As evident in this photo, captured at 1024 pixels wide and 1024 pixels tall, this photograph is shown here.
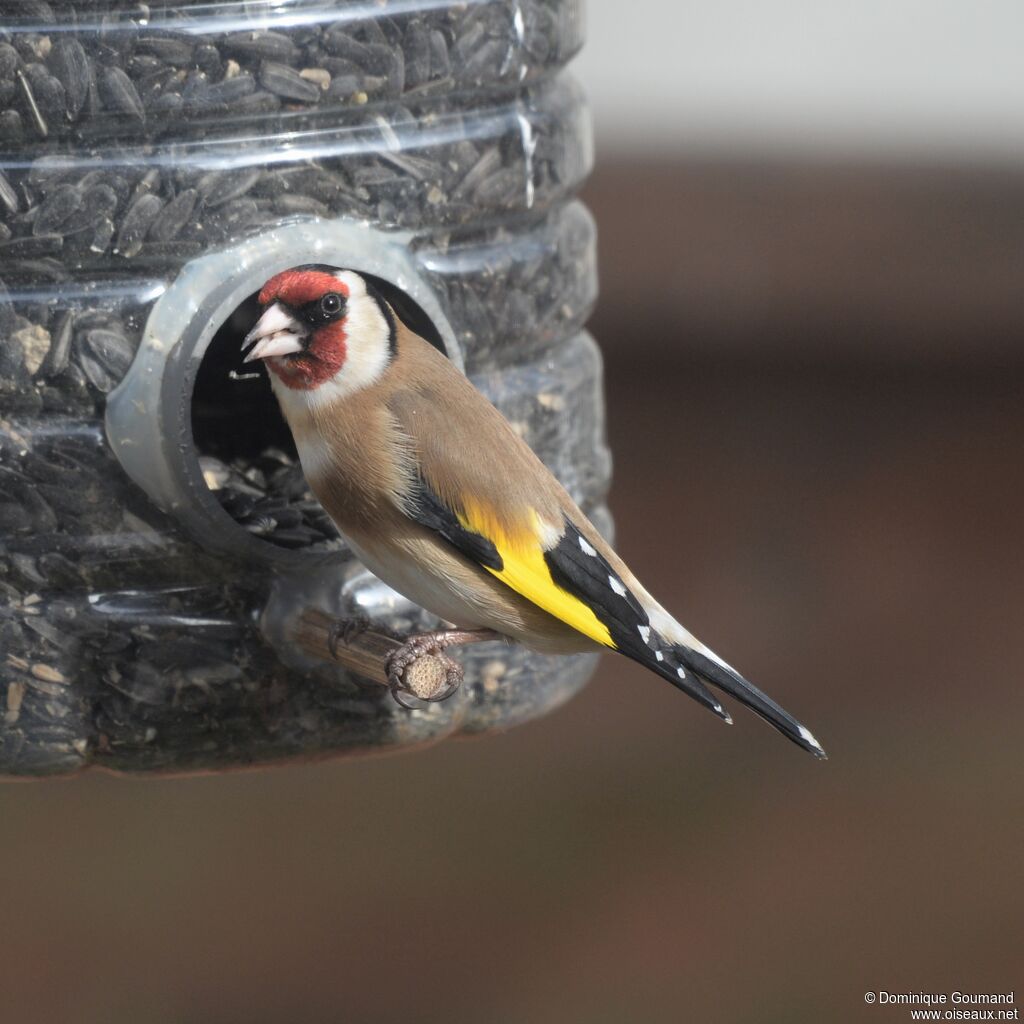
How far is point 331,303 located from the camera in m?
2.29

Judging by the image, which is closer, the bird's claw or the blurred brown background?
the bird's claw

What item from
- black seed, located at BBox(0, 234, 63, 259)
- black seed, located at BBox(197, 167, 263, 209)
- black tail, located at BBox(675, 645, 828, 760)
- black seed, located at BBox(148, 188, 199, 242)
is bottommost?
black tail, located at BBox(675, 645, 828, 760)

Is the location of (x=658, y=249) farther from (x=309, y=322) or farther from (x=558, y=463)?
(x=309, y=322)

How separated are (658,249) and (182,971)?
2.28 m

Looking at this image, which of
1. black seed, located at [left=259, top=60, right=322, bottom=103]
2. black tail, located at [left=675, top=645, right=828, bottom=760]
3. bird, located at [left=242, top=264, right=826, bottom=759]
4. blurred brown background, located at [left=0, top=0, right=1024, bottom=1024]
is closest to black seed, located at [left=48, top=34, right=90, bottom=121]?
black seed, located at [left=259, top=60, right=322, bottom=103]

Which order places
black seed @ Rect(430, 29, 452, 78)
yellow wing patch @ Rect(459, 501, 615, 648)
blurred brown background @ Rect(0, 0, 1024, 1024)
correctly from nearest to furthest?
yellow wing patch @ Rect(459, 501, 615, 648) < black seed @ Rect(430, 29, 452, 78) < blurred brown background @ Rect(0, 0, 1024, 1024)

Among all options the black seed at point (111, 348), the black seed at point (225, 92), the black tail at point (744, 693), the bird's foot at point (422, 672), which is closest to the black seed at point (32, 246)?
the black seed at point (111, 348)

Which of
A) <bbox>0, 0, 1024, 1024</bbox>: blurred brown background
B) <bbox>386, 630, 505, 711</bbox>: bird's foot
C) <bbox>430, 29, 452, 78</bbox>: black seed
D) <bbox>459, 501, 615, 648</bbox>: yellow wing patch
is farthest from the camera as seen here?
<bbox>0, 0, 1024, 1024</bbox>: blurred brown background

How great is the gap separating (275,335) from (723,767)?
10.6ft

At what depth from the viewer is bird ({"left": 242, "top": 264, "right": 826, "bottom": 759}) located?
7.42 feet

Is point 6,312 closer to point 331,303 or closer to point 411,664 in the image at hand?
point 331,303

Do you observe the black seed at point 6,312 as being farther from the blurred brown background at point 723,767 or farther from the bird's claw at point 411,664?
the blurred brown background at point 723,767

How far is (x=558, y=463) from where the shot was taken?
2764 millimetres

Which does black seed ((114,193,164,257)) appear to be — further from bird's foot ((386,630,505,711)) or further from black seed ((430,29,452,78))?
bird's foot ((386,630,505,711))
